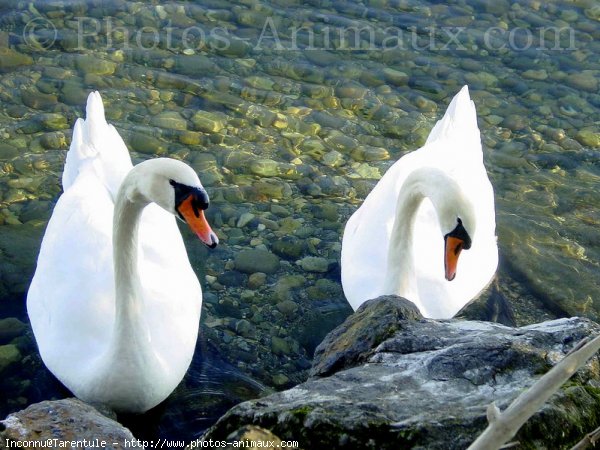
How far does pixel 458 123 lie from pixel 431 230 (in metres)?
1.33

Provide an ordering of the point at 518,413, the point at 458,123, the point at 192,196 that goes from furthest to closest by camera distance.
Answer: the point at 458,123 → the point at 192,196 → the point at 518,413

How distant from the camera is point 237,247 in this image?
7.33 meters

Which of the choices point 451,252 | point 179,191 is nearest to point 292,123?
point 451,252

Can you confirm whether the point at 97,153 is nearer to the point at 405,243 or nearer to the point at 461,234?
the point at 405,243

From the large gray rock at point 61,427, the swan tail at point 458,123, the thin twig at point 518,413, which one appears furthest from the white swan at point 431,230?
the thin twig at point 518,413

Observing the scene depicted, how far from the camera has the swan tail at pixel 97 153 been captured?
22.6 feet

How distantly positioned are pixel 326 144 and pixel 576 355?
662 cm

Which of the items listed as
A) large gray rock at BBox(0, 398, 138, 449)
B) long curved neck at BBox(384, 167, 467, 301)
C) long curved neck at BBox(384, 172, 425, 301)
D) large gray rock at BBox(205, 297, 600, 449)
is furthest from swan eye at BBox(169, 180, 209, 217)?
long curved neck at BBox(384, 172, 425, 301)

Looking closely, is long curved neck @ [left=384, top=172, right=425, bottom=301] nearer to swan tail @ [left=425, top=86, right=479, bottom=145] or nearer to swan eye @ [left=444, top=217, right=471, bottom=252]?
swan eye @ [left=444, top=217, right=471, bottom=252]

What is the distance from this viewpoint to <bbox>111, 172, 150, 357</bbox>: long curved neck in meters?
5.34

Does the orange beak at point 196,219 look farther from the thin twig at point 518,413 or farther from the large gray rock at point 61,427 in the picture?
the thin twig at point 518,413

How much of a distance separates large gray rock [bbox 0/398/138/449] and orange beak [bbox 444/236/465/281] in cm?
238

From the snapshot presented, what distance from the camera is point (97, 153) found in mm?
7016

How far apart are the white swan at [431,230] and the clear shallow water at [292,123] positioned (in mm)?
464
